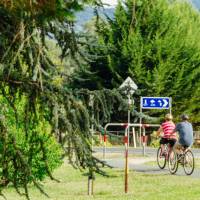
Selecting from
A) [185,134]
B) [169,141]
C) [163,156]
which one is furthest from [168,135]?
[185,134]

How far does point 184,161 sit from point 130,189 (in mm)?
4703

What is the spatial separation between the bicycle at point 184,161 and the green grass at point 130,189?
0.58 meters

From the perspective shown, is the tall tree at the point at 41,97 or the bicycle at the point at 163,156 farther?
the bicycle at the point at 163,156

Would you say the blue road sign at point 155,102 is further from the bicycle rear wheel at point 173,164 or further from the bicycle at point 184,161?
the bicycle at point 184,161

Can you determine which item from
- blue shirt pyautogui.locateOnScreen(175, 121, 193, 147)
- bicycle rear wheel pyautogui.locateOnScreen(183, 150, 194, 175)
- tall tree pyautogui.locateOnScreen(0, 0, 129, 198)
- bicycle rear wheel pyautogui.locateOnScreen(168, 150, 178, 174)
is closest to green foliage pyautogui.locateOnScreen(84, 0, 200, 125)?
bicycle rear wheel pyautogui.locateOnScreen(168, 150, 178, 174)

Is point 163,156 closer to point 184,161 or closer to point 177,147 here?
point 177,147

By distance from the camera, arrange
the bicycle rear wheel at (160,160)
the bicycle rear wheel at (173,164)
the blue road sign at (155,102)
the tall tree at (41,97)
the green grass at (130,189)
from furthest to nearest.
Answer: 1. the blue road sign at (155,102)
2. the bicycle rear wheel at (160,160)
3. the bicycle rear wheel at (173,164)
4. the green grass at (130,189)
5. the tall tree at (41,97)

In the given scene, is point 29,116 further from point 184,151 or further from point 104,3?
point 184,151

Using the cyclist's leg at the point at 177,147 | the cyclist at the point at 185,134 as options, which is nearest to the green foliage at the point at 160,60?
the cyclist's leg at the point at 177,147

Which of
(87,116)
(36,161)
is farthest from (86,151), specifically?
(36,161)

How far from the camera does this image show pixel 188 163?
19453mm

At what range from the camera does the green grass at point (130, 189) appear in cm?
1361

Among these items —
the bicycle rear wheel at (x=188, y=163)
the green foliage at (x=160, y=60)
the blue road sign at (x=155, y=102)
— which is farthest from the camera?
the green foliage at (x=160, y=60)

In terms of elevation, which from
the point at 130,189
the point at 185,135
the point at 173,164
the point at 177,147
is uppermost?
the point at 185,135
